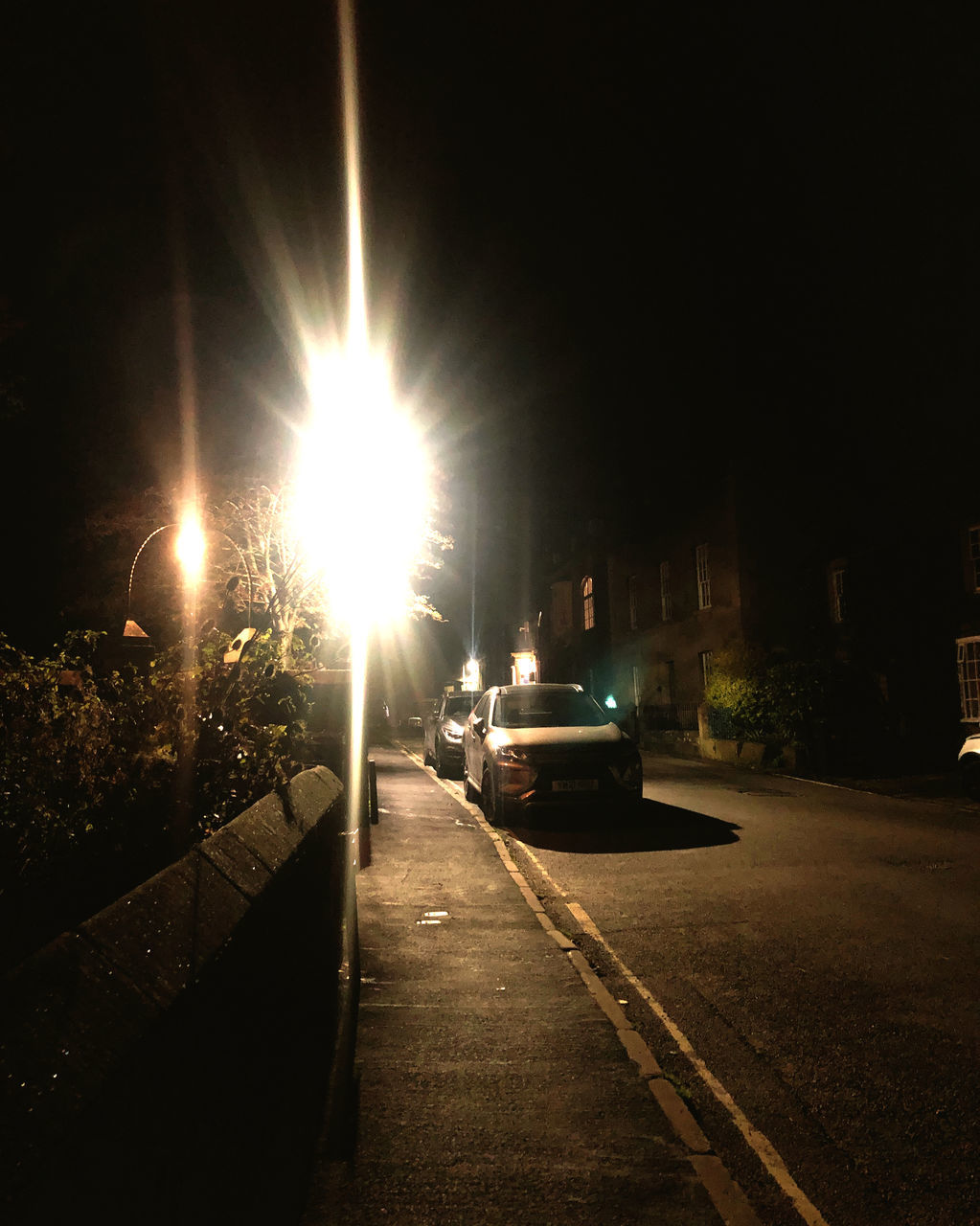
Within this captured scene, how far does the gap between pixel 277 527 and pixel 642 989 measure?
26.9 metres

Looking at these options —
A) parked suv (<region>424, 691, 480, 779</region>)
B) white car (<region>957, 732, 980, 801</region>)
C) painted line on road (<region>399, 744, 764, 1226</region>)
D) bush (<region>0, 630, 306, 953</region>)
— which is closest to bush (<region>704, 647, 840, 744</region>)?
white car (<region>957, 732, 980, 801</region>)

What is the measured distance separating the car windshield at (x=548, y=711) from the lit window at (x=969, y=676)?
1306 centimetres

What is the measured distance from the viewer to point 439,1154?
359 centimetres

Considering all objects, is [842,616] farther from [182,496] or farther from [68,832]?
[68,832]

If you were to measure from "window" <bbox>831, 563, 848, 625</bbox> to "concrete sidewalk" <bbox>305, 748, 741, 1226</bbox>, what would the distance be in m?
20.9

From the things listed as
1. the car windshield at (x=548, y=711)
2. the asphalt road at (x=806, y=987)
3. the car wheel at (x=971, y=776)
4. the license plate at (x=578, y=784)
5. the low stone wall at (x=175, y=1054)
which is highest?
the car windshield at (x=548, y=711)

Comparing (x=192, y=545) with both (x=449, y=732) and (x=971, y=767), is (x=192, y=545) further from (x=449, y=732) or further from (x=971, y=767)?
(x=971, y=767)

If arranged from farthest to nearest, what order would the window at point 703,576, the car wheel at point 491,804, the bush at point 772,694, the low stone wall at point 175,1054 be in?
the window at point 703,576, the bush at point 772,694, the car wheel at point 491,804, the low stone wall at point 175,1054

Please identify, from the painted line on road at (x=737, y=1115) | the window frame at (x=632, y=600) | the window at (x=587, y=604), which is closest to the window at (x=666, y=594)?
the window frame at (x=632, y=600)

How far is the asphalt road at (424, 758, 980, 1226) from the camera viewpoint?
3551 mm

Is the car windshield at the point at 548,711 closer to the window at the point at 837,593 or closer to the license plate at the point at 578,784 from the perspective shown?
the license plate at the point at 578,784

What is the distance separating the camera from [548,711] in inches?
542

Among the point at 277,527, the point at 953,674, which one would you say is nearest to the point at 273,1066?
the point at 953,674

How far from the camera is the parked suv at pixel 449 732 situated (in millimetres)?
20062
